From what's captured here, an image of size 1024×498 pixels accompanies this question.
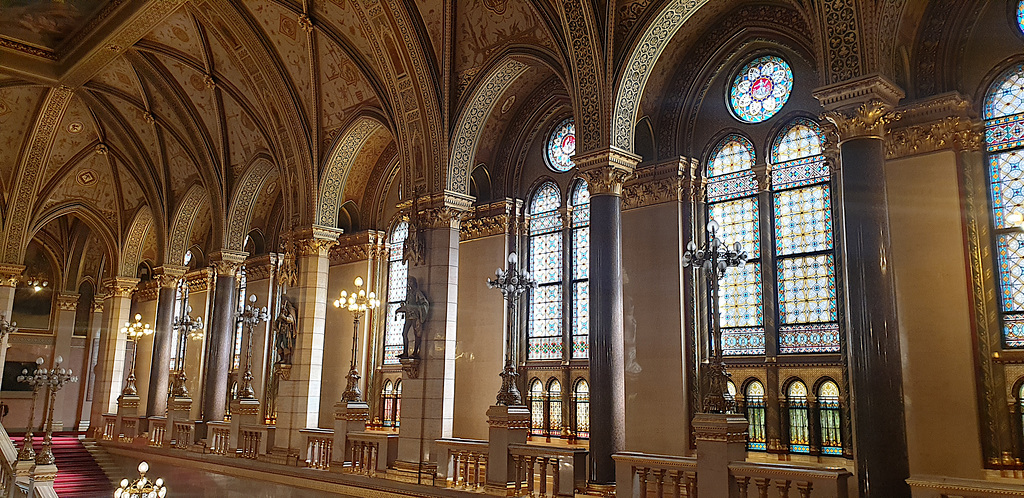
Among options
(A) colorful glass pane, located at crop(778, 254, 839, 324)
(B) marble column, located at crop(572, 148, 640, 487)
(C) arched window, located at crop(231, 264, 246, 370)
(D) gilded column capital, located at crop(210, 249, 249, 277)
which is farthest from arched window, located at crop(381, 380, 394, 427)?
(A) colorful glass pane, located at crop(778, 254, 839, 324)

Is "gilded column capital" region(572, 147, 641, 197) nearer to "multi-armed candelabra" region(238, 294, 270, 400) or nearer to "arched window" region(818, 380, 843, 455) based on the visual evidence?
"arched window" region(818, 380, 843, 455)

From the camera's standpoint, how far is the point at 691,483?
31.6 ft

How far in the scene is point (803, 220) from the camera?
43.5 feet

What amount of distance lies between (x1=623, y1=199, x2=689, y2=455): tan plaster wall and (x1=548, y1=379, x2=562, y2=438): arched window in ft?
7.20

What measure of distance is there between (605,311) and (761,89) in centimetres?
545

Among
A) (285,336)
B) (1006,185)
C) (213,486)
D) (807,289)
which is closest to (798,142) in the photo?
(807,289)

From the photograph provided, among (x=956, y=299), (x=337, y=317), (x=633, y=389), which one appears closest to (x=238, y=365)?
(x=337, y=317)

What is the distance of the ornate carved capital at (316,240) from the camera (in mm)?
17625

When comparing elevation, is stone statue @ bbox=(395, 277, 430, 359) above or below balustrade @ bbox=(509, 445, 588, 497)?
above

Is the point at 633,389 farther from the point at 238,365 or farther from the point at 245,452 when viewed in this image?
the point at 238,365

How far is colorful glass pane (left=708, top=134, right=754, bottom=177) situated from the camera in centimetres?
1421

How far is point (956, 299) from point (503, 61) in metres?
8.31

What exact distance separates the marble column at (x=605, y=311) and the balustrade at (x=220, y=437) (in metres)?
10.2

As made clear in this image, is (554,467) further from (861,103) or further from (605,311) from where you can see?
(861,103)
